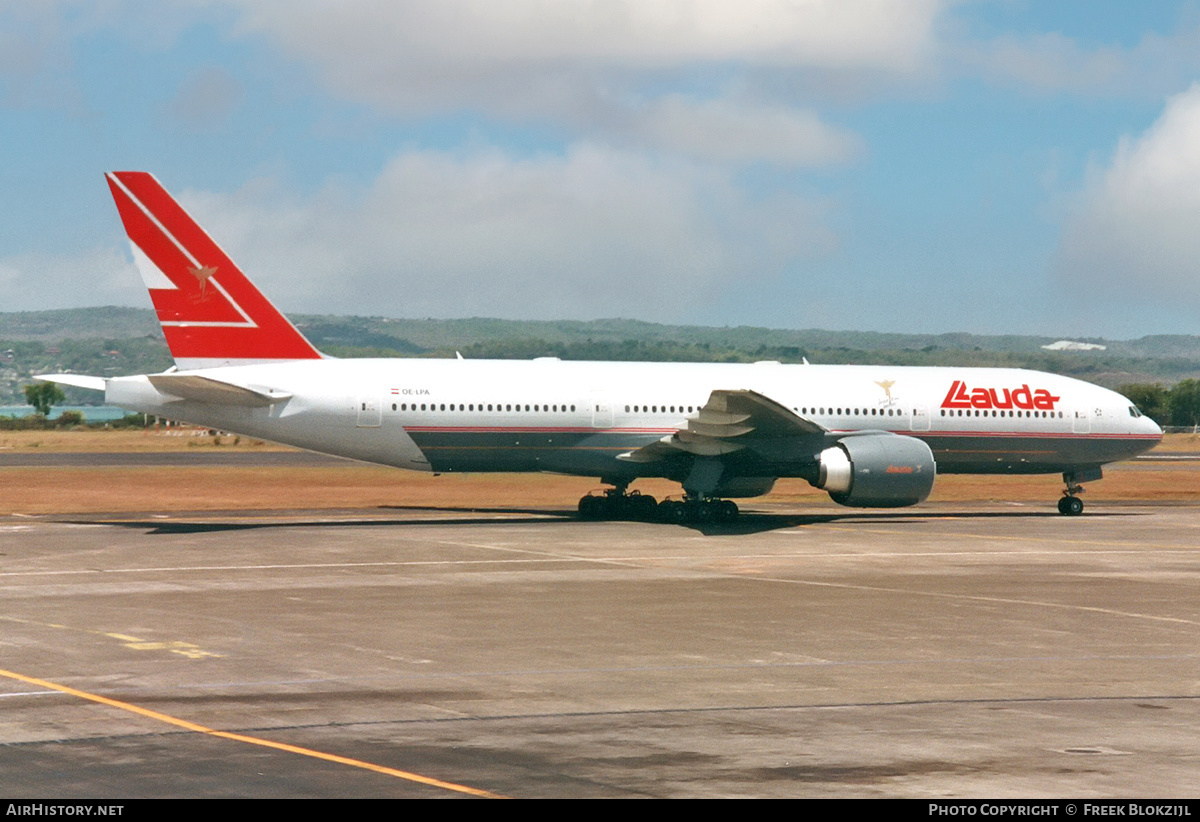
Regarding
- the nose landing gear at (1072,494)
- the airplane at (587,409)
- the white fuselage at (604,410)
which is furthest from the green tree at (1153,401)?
the airplane at (587,409)

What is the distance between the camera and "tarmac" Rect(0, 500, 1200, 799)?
10.1 metres

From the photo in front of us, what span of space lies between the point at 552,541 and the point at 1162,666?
1534cm

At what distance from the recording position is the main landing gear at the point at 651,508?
33344mm

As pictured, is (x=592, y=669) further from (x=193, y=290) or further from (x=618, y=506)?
(x=618, y=506)

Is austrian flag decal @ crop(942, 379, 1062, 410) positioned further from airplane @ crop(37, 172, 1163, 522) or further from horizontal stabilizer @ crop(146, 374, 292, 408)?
horizontal stabilizer @ crop(146, 374, 292, 408)

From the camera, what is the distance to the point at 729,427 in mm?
32000

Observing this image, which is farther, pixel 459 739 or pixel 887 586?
pixel 887 586

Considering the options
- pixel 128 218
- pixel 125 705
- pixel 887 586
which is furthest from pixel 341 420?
pixel 125 705

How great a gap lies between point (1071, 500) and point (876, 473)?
881 centimetres

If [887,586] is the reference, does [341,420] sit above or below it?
above

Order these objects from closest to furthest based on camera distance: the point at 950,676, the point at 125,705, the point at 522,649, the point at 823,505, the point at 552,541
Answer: the point at 125,705 < the point at 950,676 < the point at 522,649 < the point at 552,541 < the point at 823,505

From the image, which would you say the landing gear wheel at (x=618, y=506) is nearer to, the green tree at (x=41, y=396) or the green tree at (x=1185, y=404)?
the green tree at (x=1185, y=404)

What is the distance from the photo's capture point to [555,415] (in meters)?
33.4

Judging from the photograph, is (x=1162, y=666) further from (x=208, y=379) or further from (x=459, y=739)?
(x=208, y=379)
